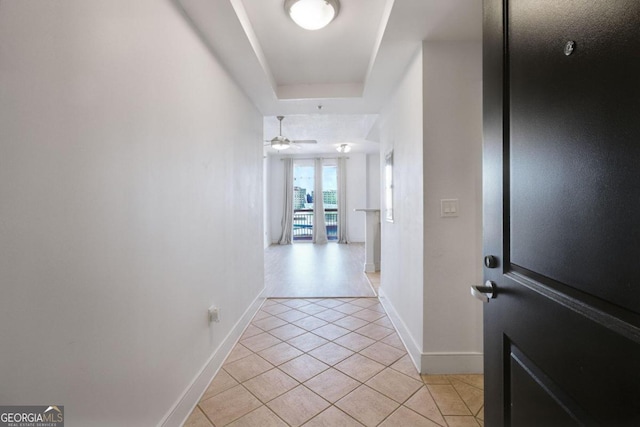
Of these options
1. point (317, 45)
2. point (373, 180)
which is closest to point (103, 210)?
point (317, 45)

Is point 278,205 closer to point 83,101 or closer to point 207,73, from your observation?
point 207,73

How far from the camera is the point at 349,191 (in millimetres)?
8836

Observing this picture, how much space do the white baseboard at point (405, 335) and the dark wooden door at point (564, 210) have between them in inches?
49.6

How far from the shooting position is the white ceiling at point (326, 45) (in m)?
1.71

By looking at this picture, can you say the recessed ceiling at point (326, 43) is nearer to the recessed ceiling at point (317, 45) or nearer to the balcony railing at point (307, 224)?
the recessed ceiling at point (317, 45)

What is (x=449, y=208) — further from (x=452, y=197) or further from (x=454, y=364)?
(x=454, y=364)

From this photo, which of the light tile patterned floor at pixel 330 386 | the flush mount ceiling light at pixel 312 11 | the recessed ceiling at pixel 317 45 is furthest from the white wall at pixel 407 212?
the flush mount ceiling light at pixel 312 11

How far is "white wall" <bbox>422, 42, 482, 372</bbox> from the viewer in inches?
78.2

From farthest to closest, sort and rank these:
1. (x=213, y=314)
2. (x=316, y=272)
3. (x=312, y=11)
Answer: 1. (x=316, y=272)
2. (x=213, y=314)
3. (x=312, y=11)

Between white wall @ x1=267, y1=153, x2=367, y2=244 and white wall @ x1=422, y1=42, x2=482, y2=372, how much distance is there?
6770 millimetres

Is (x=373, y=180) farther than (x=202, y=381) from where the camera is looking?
Yes

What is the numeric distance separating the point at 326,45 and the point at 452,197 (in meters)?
1.63

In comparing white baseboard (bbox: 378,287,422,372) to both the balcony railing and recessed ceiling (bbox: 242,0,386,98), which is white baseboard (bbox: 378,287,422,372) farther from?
the balcony railing

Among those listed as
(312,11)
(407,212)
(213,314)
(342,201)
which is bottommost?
(213,314)
